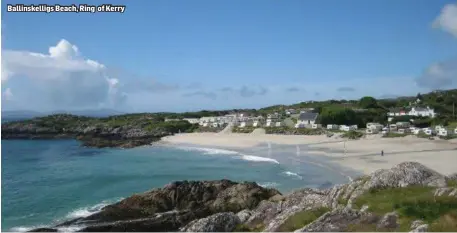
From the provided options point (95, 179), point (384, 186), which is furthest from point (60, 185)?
point (384, 186)

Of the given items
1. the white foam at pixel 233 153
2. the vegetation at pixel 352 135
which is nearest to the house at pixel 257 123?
the white foam at pixel 233 153

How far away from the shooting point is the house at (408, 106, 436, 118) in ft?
280

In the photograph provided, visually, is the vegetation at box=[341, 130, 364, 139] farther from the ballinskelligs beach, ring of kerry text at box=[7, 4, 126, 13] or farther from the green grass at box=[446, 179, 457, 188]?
the ballinskelligs beach, ring of kerry text at box=[7, 4, 126, 13]

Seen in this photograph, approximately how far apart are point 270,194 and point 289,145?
36.0m

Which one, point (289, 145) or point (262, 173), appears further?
point (289, 145)

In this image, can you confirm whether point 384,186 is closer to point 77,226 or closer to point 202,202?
point 202,202

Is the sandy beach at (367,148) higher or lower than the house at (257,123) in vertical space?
lower

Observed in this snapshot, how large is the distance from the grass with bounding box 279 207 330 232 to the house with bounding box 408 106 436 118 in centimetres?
7659

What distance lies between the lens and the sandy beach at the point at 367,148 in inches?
1614

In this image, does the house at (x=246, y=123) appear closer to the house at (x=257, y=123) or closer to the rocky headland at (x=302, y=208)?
the house at (x=257, y=123)

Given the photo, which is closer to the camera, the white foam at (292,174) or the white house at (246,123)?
the white foam at (292,174)

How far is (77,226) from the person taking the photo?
911 inches

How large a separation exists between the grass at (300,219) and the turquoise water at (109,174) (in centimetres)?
1487

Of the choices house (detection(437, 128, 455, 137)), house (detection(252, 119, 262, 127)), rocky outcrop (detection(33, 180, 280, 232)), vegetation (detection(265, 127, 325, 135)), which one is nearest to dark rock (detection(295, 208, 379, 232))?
rocky outcrop (detection(33, 180, 280, 232))
